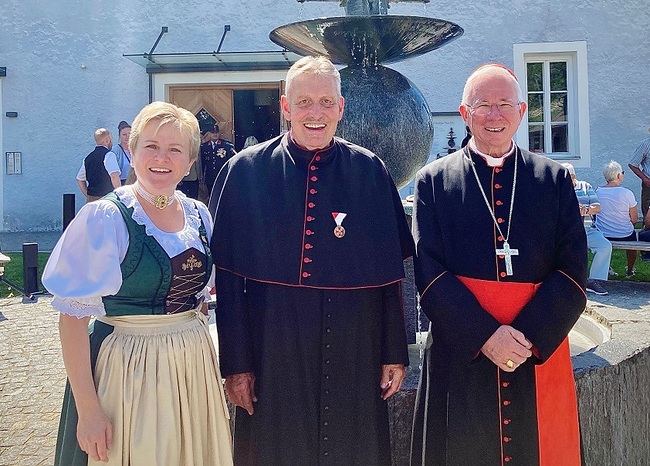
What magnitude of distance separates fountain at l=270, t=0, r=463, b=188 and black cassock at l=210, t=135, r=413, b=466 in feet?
4.90

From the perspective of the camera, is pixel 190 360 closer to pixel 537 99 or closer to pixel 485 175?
pixel 485 175

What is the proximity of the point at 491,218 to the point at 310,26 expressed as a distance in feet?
6.05

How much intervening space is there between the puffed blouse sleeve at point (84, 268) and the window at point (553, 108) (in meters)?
11.4

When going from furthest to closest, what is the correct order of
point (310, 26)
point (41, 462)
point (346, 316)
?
1. point (310, 26)
2. point (41, 462)
3. point (346, 316)

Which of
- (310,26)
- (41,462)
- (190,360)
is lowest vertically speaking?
(41,462)

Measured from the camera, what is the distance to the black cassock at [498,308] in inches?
87.7

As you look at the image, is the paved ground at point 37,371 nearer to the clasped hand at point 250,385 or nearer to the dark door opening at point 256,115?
the clasped hand at point 250,385

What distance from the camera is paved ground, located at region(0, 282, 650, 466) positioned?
338 cm

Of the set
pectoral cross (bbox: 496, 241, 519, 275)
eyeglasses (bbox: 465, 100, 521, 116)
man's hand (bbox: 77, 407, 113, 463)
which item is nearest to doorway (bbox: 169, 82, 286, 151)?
eyeglasses (bbox: 465, 100, 521, 116)

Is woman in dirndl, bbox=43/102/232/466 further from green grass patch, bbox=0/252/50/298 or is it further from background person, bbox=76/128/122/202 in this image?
background person, bbox=76/128/122/202

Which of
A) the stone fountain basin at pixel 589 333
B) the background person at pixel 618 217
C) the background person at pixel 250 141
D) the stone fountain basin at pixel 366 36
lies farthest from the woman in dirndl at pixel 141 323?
the background person at pixel 250 141

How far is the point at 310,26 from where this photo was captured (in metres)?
3.67

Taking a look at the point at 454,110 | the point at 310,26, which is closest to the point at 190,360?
the point at 310,26

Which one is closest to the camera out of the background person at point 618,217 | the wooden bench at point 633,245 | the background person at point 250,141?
the wooden bench at point 633,245
